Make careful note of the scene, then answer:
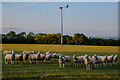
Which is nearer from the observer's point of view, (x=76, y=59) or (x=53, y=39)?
(x=76, y=59)

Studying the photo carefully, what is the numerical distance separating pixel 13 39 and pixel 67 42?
2201 centimetres

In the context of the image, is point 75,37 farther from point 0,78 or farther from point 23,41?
point 0,78

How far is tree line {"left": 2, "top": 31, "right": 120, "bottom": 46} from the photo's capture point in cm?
7084

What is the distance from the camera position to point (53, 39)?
73.8 metres

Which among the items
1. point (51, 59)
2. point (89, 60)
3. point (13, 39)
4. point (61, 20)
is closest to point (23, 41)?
point (13, 39)

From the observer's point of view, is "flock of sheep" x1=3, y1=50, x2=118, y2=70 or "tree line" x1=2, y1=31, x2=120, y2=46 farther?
"tree line" x1=2, y1=31, x2=120, y2=46

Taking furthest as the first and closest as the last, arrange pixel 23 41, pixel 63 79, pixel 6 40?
pixel 23 41
pixel 6 40
pixel 63 79

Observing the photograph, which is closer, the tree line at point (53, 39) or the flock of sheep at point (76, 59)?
the flock of sheep at point (76, 59)

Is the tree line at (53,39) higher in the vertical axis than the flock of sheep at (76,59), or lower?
higher

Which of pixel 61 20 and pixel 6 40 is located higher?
pixel 61 20

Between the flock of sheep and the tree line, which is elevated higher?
the tree line

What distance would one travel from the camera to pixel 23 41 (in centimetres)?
7681

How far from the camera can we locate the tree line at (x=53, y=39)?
70838 mm

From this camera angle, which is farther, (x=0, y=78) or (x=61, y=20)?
(x=61, y=20)
